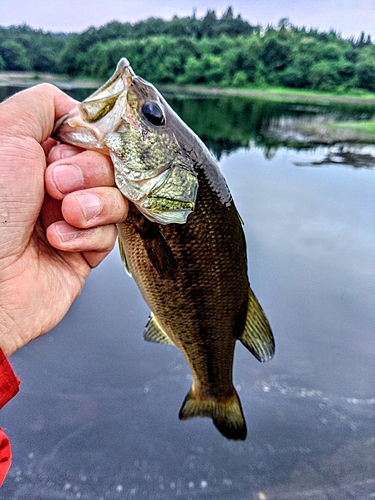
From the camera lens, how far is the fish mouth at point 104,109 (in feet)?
4.74

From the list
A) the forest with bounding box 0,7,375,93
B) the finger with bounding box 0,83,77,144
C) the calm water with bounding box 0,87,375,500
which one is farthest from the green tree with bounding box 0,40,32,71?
the finger with bounding box 0,83,77,144

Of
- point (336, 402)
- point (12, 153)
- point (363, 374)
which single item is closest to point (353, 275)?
point (363, 374)

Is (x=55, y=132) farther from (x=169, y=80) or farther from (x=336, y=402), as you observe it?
(x=169, y=80)

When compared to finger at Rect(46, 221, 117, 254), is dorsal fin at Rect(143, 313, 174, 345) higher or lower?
lower

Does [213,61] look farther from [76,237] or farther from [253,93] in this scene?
[76,237]

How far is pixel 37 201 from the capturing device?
1.64 m

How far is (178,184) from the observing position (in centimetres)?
165

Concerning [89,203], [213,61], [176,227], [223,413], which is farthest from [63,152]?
[213,61]

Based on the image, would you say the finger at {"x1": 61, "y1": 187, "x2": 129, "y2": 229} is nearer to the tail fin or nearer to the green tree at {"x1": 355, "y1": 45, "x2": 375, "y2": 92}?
the tail fin

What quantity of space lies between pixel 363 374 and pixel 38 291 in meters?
Answer: 3.66

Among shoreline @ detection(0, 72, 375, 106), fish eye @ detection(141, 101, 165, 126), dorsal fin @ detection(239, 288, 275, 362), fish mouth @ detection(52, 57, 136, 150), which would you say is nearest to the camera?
fish mouth @ detection(52, 57, 136, 150)

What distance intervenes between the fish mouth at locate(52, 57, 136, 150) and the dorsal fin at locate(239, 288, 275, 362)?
1129mm

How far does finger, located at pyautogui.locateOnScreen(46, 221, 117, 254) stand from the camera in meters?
1.63

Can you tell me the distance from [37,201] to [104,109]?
0.48 meters
